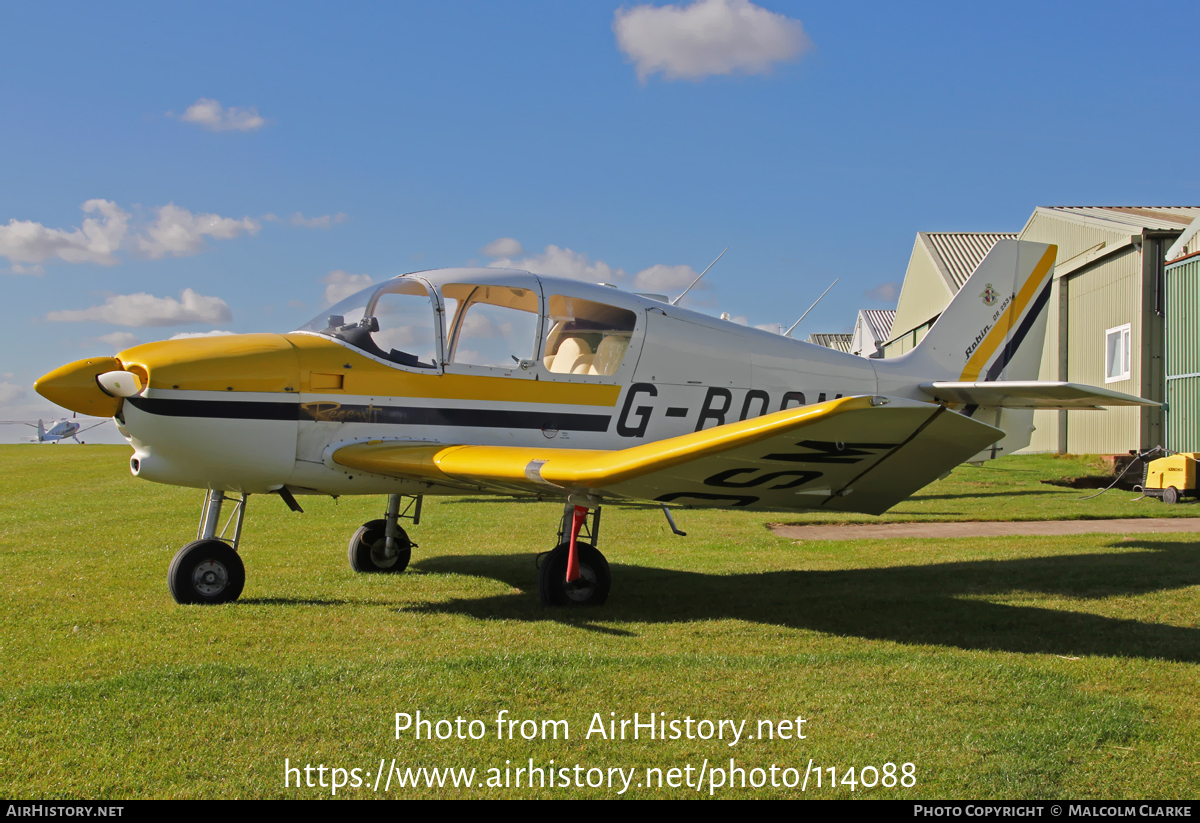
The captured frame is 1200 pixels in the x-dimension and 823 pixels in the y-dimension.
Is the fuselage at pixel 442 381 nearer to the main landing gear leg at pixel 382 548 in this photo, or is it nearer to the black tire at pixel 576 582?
the black tire at pixel 576 582

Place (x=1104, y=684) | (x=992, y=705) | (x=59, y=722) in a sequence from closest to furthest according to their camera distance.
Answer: (x=59, y=722)
(x=992, y=705)
(x=1104, y=684)

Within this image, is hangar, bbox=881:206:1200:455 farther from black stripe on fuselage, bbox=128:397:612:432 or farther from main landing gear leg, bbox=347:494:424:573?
main landing gear leg, bbox=347:494:424:573

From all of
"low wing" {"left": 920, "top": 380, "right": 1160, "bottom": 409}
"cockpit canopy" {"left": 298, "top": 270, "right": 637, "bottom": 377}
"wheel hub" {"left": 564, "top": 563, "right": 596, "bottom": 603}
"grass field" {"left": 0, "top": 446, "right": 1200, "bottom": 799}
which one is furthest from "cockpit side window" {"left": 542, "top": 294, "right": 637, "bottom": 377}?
"low wing" {"left": 920, "top": 380, "right": 1160, "bottom": 409}

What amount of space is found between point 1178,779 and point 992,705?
2.82ft

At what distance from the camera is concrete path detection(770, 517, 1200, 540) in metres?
10.5

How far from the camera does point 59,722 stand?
3602mm

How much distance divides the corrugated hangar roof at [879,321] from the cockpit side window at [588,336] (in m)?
42.8

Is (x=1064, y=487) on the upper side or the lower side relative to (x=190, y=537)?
upper

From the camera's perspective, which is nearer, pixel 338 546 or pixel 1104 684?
pixel 1104 684

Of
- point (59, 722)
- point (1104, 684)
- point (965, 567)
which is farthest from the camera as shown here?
point (965, 567)

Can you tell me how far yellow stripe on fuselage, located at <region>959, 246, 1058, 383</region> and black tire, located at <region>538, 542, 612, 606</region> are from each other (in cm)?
513

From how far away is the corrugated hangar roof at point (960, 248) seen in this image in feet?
99.8
